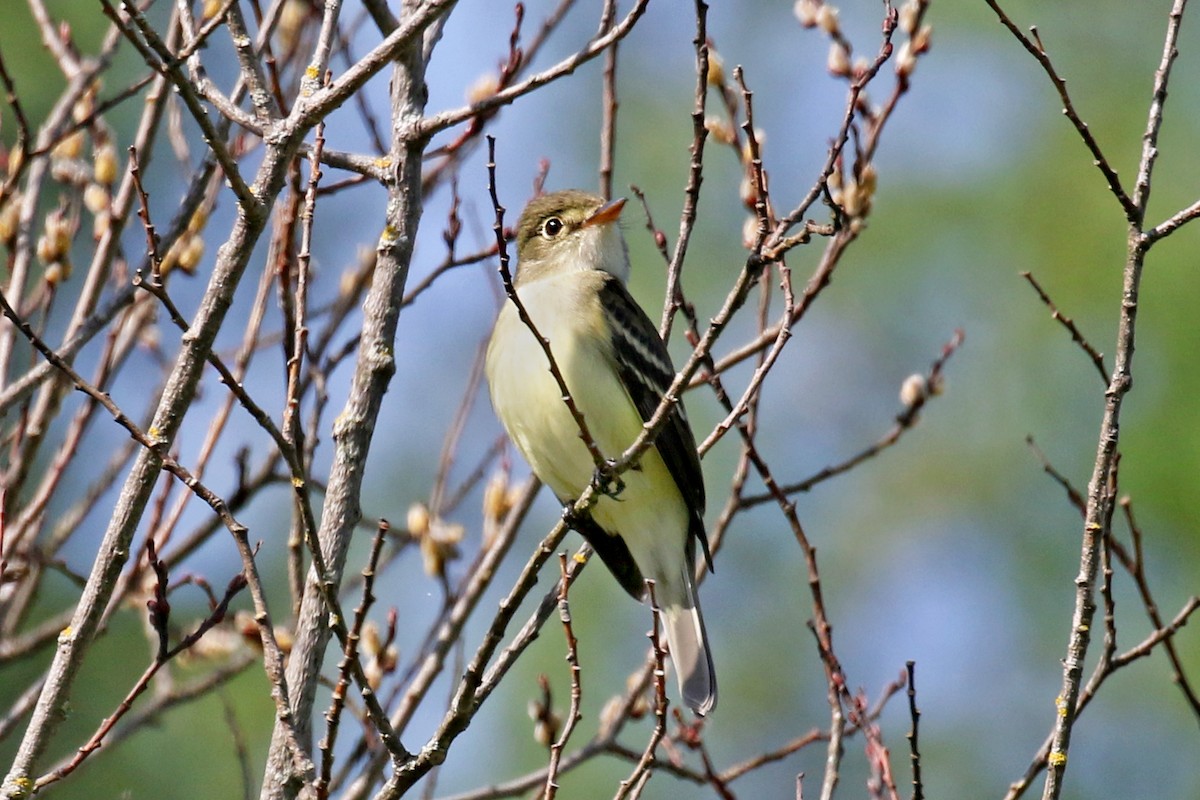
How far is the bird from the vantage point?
546 cm

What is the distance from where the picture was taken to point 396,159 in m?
4.31

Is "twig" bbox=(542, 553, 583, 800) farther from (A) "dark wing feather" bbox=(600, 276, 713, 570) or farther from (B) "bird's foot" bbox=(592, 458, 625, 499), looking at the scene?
(A) "dark wing feather" bbox=(600, 276, 713, 570)

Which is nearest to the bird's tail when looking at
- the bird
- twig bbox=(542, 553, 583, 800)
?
the bird

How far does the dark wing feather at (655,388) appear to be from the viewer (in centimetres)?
560

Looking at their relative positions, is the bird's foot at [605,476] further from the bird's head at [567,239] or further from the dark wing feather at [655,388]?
the bird's head at [567,239]

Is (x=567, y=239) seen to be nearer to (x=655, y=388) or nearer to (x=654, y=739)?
(x=655, y=388)

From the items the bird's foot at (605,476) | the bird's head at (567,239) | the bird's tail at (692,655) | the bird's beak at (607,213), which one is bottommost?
the bird's foot at (605,476)

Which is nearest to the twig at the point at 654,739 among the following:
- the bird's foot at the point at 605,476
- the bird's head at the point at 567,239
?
the bird's foot at the point at 605,476

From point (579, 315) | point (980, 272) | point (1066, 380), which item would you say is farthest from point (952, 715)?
point (579, 315)

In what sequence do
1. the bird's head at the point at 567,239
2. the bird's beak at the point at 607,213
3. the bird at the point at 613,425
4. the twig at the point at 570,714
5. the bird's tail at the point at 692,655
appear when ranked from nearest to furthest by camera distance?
the twig at the point at 570,714
the bird at the point at 613,425
the bird's tail at the point at 692,655
the bird's beak at the point at 607,213
the bird's head at the point at 567,239

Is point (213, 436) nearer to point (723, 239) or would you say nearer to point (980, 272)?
point (723, 239)

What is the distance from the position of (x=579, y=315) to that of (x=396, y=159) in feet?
5.07

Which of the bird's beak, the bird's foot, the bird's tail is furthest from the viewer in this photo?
the bird's beak

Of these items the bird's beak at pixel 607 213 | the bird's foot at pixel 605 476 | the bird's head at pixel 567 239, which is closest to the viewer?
the bird's foot at pixel 605 476
